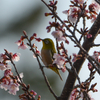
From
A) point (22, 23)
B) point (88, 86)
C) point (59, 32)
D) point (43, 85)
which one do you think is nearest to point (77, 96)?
point (88, 86)

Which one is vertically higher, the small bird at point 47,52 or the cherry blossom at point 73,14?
the small bird at point 47,52

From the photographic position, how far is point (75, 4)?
9.33ft

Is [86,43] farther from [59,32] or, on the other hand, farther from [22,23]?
[22,23]

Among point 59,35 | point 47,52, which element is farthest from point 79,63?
point 47,52

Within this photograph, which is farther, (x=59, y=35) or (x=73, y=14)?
(x=73, y=14)

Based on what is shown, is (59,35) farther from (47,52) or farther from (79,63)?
(47,52)

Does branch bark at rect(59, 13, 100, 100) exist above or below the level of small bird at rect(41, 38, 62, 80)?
below

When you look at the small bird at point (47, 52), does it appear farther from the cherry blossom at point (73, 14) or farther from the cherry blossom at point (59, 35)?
the cherry blossom at point (59, 35)

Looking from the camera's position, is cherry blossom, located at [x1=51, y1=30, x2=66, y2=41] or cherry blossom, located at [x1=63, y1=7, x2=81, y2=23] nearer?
cherry blossom, located at [x1=51, y1=30, x2=66, y2=41]

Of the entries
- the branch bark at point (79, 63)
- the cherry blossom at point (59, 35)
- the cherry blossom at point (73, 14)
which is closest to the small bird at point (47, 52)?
the branch bark at point (79, 63)

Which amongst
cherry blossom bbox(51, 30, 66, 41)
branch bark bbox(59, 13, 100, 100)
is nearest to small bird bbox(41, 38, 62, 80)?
branch bark bbox(59, 13, 100, 100)

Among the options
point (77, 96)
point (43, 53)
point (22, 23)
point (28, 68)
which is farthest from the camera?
point (22, 23)

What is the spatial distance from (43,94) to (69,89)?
23.2 feet

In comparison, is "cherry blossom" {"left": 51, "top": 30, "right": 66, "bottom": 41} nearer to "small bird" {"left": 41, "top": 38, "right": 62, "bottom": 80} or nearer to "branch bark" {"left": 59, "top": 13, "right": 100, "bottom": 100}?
"branch bark" {"left": 59, "top": 13, "right": 100, "bottom": 100}
